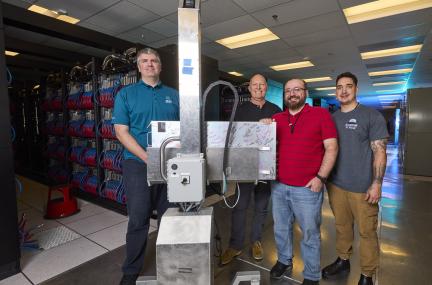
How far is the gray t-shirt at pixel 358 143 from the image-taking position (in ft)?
5.98

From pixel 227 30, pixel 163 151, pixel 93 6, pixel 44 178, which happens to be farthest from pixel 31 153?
pixel 163 151

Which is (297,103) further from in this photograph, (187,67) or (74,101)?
(74,101)

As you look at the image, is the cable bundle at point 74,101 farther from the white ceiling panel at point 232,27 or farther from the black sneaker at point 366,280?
the black sneaker at point 366,280

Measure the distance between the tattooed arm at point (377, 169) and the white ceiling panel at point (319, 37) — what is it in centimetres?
389

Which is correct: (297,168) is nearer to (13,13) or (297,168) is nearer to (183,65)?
(183,65)

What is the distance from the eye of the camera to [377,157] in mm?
1802

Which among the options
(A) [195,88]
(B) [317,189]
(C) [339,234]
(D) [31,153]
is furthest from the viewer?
(D) [31,153]

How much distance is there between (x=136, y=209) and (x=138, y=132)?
60 centimetres

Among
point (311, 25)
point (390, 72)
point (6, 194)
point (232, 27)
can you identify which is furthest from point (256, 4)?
point (390, 72)

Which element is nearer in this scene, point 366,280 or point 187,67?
point 187,67

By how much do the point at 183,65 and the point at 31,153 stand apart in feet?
21.8

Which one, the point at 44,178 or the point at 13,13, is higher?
the point at 13,13

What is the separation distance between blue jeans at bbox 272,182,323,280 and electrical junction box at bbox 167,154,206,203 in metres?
1.01

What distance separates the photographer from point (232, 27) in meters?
4.68
